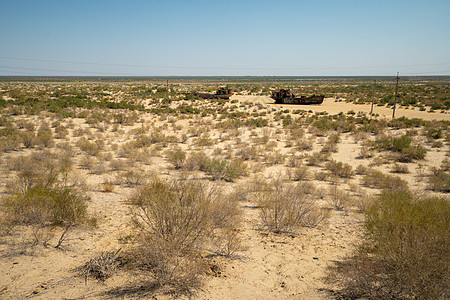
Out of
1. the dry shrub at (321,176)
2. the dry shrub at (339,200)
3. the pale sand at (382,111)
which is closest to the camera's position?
the dry shrub at (339,200)

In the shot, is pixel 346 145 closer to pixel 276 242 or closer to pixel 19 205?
pixel 276 242

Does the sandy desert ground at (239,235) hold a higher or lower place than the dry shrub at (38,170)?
lower

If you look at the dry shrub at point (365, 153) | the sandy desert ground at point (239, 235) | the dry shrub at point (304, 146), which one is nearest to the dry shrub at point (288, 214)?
the sandy desert ground at point (239, 235)

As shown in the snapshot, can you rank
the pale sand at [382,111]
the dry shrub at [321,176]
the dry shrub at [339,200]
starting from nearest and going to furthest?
the dry shrub at [339,200], the dry shrub at [321,176], the pale sand at [382,111]

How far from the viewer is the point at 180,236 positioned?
19.1 feet

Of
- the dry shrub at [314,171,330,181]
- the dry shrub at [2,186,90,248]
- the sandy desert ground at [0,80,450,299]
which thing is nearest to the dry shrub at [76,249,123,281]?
the sandy desert ground at [0,80,450,299]

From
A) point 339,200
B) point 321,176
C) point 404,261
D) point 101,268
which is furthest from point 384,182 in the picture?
point 101,268

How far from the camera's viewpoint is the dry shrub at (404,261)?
4340 mm

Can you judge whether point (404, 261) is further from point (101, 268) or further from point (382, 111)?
point (382, 111)

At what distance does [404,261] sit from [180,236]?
12.8ft

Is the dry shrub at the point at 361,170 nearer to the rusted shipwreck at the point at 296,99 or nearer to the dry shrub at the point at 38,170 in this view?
the dry shrub at the point at 38,170

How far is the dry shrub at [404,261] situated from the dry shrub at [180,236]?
8.74 ft

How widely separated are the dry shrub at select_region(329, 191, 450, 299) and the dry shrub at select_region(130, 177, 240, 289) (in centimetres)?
266

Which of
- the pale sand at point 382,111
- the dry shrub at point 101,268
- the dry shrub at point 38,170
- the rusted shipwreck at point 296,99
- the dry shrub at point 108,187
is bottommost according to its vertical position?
the dry shrub at point 108,187
